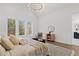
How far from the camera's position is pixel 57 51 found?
2.17 meters

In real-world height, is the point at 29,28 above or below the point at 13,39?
above

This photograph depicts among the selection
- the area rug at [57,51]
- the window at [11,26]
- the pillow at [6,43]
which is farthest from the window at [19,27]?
the area rug at [57,51]

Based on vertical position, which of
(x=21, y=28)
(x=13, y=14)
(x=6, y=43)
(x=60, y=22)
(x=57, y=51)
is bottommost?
(x=57, y=51)

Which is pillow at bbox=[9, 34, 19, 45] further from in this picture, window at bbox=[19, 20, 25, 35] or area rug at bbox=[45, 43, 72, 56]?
area rug at bbox=[45, 43, 72, 56]

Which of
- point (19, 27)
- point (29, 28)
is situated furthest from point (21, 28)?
point (29, 28)

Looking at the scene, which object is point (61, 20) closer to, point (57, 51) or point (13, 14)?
point (57, 51)

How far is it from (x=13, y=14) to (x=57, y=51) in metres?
1.18

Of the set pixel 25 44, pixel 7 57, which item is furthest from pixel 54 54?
pixel 7 57

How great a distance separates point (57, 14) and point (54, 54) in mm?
835

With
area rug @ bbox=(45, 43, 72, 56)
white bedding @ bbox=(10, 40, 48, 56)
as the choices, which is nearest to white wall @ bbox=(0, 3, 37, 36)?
white bedding @ bbox=(10, 40, 48, 56)

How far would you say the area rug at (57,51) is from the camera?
81.3 inches

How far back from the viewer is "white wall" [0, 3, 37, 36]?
1932 millimetres

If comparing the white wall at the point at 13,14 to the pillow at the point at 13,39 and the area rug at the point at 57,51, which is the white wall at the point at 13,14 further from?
the area rug at the point at 57,51

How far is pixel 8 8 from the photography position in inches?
76.4
